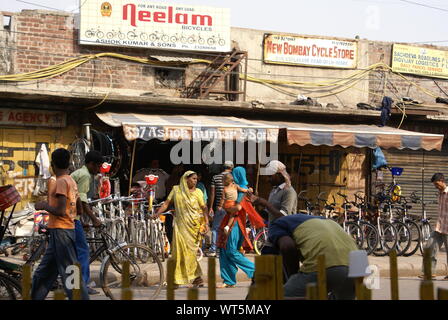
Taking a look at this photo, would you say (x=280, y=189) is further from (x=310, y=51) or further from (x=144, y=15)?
(x=310, y=51)

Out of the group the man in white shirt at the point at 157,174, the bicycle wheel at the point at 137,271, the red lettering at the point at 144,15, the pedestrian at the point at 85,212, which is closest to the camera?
the pedestrian at the point at 85,212

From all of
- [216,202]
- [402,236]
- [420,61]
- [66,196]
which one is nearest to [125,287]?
[66,196]

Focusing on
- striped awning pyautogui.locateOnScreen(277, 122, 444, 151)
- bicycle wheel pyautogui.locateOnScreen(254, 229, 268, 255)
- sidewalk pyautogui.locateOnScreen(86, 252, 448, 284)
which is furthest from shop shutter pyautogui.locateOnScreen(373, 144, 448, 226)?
bicycle wheel pyautogui.locateOnScreen(254, 229, 268, 255)

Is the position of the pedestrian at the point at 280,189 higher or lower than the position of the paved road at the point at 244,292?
higher

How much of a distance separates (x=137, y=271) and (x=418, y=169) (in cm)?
1093

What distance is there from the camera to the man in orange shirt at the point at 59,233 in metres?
6.72

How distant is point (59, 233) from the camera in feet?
→ 22.6

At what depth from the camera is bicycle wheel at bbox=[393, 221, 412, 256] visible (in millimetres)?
14102

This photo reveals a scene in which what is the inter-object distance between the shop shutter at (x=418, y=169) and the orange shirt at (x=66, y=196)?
1202 centimetres

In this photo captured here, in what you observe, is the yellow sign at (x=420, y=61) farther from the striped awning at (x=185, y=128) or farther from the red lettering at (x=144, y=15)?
the red lettering at (x=144, y=15)

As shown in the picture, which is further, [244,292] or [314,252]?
[244,292]

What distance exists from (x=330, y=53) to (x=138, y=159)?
16.6ft

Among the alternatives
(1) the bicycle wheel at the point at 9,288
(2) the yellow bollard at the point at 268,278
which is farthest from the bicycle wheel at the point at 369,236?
(2) the yellow bollard at the point at 268,278

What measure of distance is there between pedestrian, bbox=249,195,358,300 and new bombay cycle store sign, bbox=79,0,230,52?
34.3 feet
